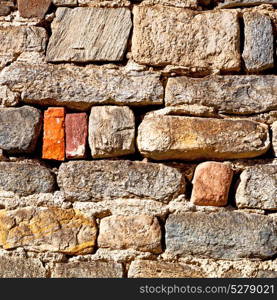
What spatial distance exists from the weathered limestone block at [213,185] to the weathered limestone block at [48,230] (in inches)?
15.8

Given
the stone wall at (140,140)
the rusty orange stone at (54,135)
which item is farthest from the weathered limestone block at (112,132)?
the rusty orange stone at (54,135)

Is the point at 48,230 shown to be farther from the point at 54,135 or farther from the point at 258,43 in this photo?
the point at 258,43

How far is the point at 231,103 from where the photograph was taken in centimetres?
217

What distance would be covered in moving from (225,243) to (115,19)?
93cm

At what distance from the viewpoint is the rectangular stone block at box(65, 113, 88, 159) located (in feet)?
7.14

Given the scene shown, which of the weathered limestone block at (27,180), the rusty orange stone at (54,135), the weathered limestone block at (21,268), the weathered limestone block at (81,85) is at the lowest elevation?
the weathered limestone block at (21,268)

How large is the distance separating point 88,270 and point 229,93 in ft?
2.70

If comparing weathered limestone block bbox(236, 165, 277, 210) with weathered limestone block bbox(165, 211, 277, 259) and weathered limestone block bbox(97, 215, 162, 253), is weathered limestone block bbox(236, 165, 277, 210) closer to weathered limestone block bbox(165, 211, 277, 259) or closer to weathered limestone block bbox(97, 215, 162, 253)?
weathered limestone block bbox(165, 211, 277, 259)

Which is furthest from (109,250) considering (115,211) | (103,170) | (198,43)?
(198,43)

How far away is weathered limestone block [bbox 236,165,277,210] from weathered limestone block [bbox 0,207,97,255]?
0.55 m

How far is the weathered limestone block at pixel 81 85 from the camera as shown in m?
2.18

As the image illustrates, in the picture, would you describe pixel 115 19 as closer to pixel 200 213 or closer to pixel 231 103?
pixel 231 103

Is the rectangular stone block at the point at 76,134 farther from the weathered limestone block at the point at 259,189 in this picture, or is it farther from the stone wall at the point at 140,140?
the weathered limestone block at the point at 259,189

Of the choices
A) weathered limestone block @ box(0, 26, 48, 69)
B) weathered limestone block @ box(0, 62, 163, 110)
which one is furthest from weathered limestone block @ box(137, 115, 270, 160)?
weathered limestone block @ box(0, 26, 48, 69)
